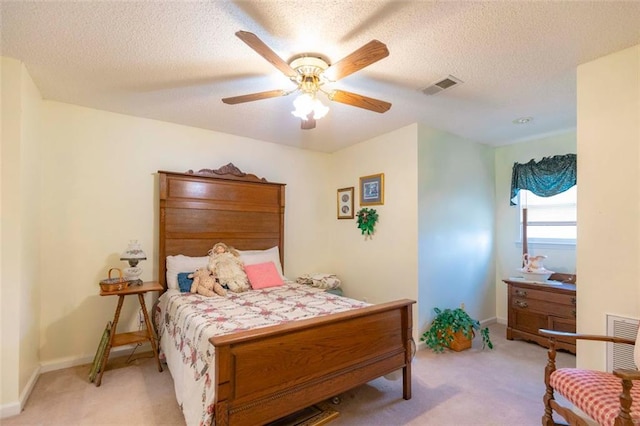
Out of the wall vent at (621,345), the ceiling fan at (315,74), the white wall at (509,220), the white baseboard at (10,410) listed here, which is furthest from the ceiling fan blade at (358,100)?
the white baseboard at (10,410)

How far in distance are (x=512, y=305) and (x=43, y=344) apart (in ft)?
16.2

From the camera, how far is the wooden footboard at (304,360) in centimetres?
159

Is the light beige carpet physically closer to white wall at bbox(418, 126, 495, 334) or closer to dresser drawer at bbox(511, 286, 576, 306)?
dresser drawer at bbox(511, 286, 576, 306)

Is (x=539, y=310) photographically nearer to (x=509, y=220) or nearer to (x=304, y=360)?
(x=509, y=220)

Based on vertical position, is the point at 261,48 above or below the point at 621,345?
above

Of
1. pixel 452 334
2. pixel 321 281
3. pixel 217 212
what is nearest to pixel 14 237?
pixel 217 212

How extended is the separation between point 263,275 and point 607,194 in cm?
301

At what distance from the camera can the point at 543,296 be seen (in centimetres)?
339

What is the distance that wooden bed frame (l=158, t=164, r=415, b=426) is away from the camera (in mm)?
1614

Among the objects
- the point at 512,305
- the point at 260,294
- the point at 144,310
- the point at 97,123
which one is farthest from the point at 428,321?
the point at 97,123

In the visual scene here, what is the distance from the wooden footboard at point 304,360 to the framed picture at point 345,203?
2031 millimetres

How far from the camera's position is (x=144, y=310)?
281 centimetres

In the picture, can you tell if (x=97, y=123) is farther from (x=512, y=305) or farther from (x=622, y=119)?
(x=512, y=305)

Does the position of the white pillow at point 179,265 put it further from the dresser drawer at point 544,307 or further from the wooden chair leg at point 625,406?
the dresser drawer at point 544,307
